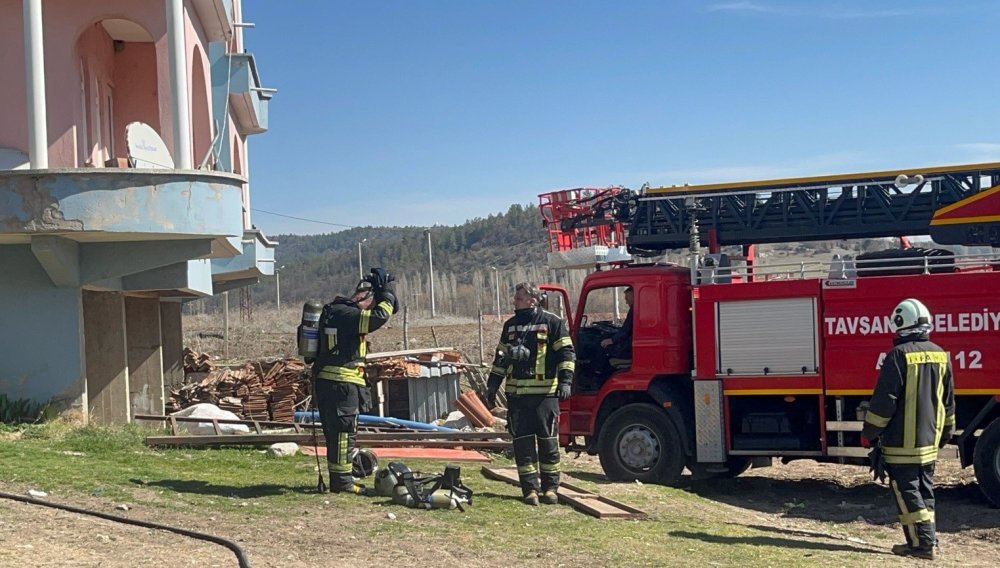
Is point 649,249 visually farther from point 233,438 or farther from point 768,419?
point 233,438

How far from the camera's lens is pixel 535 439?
9.82 m

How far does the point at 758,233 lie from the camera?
49.3 feet

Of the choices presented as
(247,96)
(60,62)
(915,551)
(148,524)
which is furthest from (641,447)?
(247,96)

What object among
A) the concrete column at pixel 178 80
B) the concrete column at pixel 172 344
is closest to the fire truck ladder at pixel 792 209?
the concrete column at pixel 178 80

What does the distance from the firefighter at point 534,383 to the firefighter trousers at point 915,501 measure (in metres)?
2.77

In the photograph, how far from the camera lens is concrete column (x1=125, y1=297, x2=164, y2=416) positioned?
20.0 meters

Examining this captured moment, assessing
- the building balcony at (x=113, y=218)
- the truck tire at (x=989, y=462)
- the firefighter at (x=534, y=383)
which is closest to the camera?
the firefighter at (x=534, y=383)

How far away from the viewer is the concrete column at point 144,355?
19969 mm

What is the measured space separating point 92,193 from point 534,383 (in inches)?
222

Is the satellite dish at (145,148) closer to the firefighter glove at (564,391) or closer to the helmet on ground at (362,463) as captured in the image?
the helmet on ground at (362,463)

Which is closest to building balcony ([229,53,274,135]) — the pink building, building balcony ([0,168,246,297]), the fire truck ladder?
the pink building

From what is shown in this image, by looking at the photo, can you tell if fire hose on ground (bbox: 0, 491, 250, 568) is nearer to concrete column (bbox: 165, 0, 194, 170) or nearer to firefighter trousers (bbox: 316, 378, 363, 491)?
firefighter trousers (bbox: 316, 378, 363, 491)


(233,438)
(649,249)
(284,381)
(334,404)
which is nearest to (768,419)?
(649,249)

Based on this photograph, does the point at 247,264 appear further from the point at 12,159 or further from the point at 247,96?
the point at 12,159
